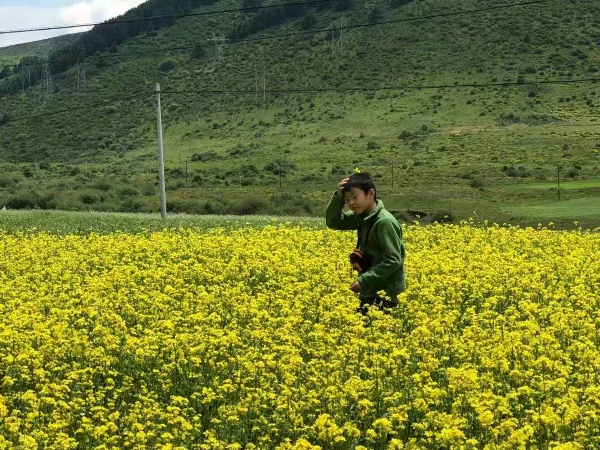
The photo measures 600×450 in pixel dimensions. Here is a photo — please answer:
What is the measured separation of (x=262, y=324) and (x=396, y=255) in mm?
1428

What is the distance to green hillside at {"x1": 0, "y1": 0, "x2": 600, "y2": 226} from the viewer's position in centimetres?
4800

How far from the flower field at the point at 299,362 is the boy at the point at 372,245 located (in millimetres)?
324

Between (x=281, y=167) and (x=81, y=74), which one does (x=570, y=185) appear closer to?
(x=281, y=167)

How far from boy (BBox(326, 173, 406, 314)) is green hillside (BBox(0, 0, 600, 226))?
28.9 metres

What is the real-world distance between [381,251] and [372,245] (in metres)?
0.11

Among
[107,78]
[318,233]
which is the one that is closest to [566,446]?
[318,233]

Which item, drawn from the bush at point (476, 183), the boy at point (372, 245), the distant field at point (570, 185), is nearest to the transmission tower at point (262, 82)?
the bush at point (476, 183)

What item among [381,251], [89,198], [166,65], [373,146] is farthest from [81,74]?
[381,251]

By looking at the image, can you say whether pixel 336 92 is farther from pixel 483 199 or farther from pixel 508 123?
pixel 483 199

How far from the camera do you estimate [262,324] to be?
8500 millimetres

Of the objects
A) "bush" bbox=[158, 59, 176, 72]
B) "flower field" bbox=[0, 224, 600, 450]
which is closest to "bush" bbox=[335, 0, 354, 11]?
"bush" bbox=[158, 59, 176, 72]

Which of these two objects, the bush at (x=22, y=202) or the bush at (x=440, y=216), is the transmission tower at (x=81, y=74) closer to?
the bush at (x=22, y=202)

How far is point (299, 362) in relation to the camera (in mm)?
6758

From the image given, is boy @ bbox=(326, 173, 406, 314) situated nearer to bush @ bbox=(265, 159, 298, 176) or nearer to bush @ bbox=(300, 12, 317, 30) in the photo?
bush @ bbox=(265, 159, 298, 176)
